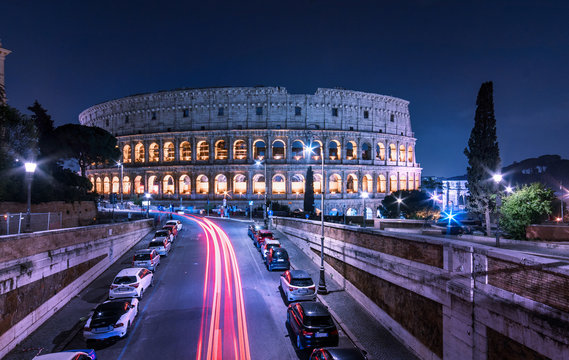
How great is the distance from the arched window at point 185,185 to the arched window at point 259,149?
15.6 meters

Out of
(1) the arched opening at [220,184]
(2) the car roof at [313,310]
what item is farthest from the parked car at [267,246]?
→ (1) the arched opening at [220,184]

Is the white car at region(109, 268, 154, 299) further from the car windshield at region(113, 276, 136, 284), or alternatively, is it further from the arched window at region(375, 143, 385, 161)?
the arched window at region(375, 143, 385, 161)

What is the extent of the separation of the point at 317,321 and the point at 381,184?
2609 inches

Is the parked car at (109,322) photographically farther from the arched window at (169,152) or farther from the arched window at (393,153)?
the arched window at (393,153)

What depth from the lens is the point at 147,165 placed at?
71562 mm

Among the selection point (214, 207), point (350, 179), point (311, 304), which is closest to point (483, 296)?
point (311, 304)

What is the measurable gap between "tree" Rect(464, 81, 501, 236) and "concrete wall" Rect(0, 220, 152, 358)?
3136 cm

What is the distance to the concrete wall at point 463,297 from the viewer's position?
7727 mm

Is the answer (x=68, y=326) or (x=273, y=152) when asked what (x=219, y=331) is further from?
(x=273, y=152)

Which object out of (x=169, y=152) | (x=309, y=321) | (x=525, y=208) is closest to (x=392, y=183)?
(x=169, y=152)

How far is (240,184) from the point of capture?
2719 inches

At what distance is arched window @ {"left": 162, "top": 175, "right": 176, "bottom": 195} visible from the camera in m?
70.7

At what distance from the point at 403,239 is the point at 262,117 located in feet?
186

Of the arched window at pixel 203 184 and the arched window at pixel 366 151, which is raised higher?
the arched window at pixel 366 151
